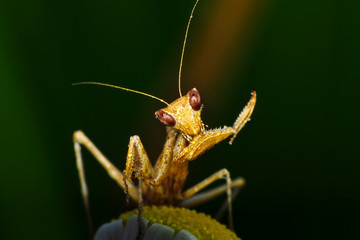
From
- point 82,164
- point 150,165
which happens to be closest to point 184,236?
point 150,165

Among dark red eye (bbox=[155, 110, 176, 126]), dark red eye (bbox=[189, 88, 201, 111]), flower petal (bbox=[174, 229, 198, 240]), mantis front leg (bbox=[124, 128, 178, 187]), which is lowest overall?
flower petal (bbox=[174, 229, 198, 240])

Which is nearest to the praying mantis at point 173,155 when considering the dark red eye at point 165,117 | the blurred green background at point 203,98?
the dark red eye at point 165,117

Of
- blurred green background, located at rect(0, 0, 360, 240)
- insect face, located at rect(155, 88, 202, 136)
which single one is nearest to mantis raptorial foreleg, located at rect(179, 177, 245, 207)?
blurred green background, located at rect(0, 0, 360, 240)

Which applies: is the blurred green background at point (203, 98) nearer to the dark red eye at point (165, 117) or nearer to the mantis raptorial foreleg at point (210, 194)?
the mantis raptorial foreleg at point (210, 194)

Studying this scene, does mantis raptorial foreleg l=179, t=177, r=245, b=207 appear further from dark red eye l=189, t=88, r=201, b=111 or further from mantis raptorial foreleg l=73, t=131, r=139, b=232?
dark red eye l=189, t=88, r=201, b=111

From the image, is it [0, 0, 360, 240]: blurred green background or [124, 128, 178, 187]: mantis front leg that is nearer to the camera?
[124, 128, 178, 187]: mantis front leg

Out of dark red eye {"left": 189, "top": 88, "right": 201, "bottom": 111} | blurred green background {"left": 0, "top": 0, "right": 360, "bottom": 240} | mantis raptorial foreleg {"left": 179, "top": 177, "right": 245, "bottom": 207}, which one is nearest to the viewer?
dark red eye {"left": 189, "top": 88, "right": 201, "bottom": 111}

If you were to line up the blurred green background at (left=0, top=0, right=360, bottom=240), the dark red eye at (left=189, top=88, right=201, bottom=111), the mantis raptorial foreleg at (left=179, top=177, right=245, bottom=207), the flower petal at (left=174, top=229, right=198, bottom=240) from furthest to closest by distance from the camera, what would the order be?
the mantis raptorial foreleg at (left=179, top=177, right=245, bottom=207)
the blurred green background at (left=0, top=0, right=360, bottom=240)
the dark red eye at (left=189, top=88, right=201, bottom=111)
the flower petal at (left=174, top=229, right=198, bottom=240)
